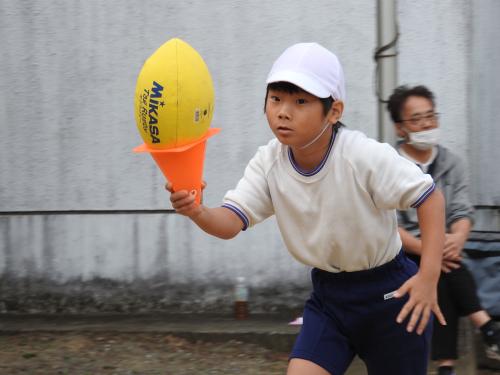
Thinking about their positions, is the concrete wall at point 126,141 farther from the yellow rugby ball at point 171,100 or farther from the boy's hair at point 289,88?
the yellow rugby ball at point 171,100

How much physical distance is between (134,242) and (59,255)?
60 cm

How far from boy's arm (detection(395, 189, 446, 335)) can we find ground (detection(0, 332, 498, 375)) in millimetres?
2395

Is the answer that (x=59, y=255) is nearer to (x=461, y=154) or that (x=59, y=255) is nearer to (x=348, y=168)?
(x=461, y=154)

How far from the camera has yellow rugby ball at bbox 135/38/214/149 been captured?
119 inches

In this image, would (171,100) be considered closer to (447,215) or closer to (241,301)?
(447,215)

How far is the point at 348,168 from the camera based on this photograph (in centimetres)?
349

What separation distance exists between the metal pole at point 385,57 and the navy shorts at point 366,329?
2.85 meters

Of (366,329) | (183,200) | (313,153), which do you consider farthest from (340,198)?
(183,200)

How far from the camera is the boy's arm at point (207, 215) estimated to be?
3211mm

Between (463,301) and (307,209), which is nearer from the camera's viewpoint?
(307,209)

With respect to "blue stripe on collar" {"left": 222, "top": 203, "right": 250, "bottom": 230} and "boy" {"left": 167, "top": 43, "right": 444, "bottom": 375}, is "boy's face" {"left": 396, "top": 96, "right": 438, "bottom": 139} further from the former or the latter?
"blue stripe on collar" {"left": 222, "top": 203, "right": 250, "bottom": 230}

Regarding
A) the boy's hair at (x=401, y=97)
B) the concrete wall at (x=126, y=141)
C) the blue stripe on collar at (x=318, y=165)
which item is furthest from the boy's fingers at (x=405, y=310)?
the concrete wall at (x=126, y=141)

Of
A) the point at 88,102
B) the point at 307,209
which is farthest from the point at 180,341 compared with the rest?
the point at 307,209

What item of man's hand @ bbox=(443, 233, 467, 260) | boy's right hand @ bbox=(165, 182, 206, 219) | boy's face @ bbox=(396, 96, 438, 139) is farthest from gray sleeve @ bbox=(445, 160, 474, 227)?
boy's right hand @ bbox=(165, 182, 206, 219)
